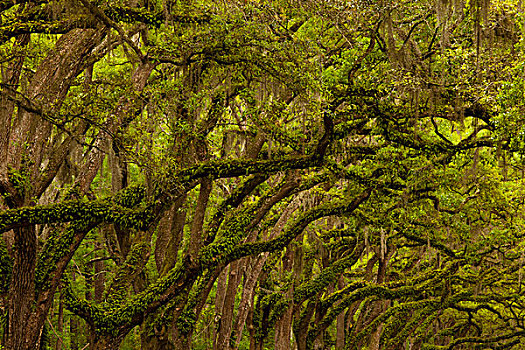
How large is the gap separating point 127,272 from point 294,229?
3228 millimetres

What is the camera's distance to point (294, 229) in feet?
42.3

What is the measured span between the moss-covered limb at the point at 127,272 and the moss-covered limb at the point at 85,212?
2064 millimetres

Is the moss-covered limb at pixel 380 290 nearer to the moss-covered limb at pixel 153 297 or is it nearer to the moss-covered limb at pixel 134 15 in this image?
the moss-covered limb at pixel 153 297

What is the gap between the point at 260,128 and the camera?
36.6 feet

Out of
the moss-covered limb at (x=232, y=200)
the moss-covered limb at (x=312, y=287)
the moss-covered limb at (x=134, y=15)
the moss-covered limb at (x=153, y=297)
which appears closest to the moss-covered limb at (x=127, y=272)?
the moss-covered limb at (x=153, y=297)

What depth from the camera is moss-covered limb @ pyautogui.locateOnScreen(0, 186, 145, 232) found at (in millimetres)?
8445

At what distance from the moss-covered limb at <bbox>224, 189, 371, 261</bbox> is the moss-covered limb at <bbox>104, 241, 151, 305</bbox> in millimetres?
1626

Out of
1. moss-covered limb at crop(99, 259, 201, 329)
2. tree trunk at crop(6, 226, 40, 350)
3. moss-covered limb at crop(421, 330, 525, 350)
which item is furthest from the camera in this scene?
moss-covered limb at crop(421, 330, 525, 350)

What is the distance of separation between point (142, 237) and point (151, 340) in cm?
187

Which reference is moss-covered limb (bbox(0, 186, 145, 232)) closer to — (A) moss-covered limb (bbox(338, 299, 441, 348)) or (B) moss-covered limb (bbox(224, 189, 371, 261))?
(B) moss-covered limb (bbox(224, 189, 371, 261))

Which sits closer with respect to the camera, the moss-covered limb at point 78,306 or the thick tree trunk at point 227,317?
the moss-covered limb at point 78,306

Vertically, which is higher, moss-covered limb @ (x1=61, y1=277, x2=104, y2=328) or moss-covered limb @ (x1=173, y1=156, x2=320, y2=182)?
moss-covered limb @ (x1=173, y1=156, x2=320, y2=182)

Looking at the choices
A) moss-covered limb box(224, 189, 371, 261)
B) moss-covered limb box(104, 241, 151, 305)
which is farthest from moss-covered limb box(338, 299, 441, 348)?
moss-covered limb box(104, 241, 151, 305)

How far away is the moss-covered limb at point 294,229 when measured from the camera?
1188cm
